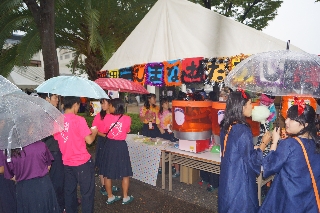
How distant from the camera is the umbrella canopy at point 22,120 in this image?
1.97 meters

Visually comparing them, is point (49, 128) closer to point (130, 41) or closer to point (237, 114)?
point (237, 114)

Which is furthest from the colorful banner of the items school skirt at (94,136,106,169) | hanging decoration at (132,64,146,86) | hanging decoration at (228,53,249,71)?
hanging decoration at (228,53,249,71)

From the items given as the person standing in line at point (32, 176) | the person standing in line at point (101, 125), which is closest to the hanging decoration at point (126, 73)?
the person standing in line at point (101, 125)

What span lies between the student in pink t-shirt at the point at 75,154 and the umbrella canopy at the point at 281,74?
2.03 m

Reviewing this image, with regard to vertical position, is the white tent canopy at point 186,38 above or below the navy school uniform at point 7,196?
above

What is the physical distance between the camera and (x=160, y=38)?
188 inches

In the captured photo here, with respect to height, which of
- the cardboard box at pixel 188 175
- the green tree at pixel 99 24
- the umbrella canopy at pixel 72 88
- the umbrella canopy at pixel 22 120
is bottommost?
the cardboard box at pixel 188 175

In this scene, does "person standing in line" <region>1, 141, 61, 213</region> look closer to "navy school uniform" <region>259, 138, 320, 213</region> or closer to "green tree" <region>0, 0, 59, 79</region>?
"navy school uniform" <region>259, 138, 320, 213</region>

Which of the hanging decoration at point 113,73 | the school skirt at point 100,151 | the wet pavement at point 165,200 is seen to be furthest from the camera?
the hanging decoration at point 113,73

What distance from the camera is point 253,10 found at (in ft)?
41.1

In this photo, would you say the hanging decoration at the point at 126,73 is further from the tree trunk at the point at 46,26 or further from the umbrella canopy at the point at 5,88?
the umbrella canopy at the point at 5,88

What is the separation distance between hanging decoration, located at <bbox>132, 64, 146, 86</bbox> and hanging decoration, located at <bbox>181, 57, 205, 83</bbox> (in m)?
0.92

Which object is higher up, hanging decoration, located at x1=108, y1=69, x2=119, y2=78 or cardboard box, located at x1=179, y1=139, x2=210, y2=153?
hanging decoration, located at x1=108, y1=69, x2=119, y2=78

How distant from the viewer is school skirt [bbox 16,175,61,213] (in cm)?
257
